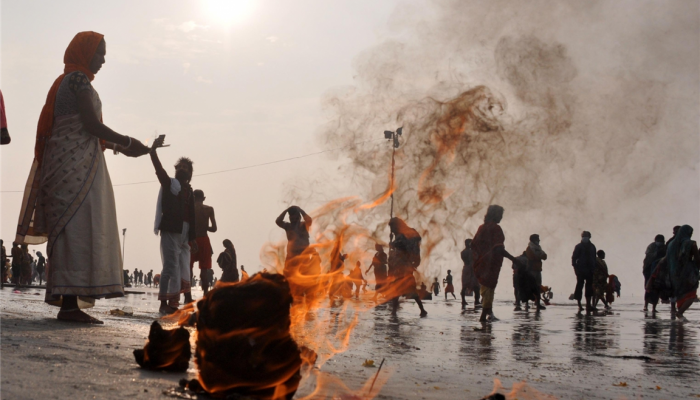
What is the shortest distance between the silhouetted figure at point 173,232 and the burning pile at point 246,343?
18.7 ft

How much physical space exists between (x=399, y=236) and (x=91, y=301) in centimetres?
589

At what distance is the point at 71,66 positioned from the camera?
652 centimetres

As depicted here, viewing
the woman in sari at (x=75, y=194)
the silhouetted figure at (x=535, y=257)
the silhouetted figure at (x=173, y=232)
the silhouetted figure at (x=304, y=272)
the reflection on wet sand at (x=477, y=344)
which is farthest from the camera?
the silhouetted figure at (x=535, y=257)

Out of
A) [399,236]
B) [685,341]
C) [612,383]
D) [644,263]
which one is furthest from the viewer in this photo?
[644,263]

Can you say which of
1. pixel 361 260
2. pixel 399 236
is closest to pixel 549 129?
pixel 399 236

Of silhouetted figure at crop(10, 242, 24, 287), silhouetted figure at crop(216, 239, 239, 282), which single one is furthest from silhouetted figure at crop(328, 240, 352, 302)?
silhouetted figure at crop(10, 242, 24, 287)

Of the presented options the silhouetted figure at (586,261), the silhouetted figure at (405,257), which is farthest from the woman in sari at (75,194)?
the silhouetted figure at (586,261)

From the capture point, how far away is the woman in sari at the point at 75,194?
608 cm

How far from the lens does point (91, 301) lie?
21.1 feet

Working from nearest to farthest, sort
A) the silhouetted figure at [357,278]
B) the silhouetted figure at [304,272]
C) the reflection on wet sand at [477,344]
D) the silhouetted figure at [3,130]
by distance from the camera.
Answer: the silhouetted figure at [304,272] → the silhouetted figure at [357,278] → the reflection on wet sand at [477,344] → the silhouetted figure at [3,130]

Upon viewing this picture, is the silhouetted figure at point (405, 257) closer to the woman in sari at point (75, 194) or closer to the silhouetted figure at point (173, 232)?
the silhouetted figure at point (173, 232)

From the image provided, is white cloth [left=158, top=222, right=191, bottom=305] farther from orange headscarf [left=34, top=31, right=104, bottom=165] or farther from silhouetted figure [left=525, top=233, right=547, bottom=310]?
silhouetted figure [left=525, top=233, right=547, bottom=310]

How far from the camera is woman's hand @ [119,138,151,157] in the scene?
21.6 feet

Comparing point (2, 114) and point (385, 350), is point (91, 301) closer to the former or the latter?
point (2, 114)
